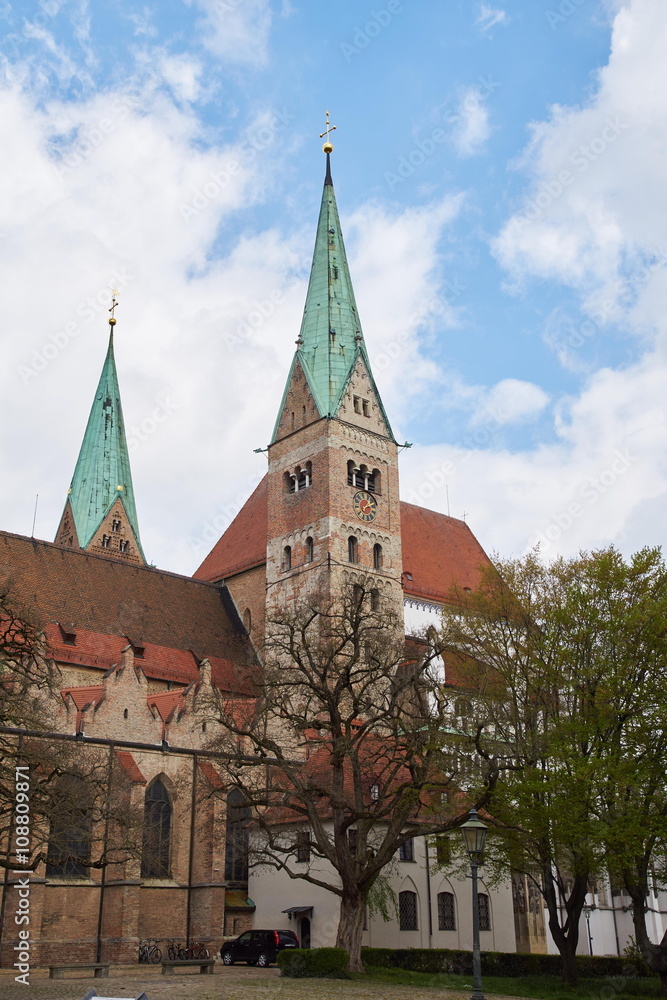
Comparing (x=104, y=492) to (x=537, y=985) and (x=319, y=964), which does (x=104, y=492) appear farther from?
(x=537, y=985)

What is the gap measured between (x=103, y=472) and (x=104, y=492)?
145 cm

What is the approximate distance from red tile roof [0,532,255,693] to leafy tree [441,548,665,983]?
1320 centimetres

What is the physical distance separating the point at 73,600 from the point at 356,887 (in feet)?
73.4

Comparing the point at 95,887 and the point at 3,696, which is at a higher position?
the point at 3,696

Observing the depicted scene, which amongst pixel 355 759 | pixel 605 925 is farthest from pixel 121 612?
pixel 605 925

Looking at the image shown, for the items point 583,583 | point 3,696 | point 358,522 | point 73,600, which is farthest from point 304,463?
point 3,696

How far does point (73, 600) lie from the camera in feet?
144

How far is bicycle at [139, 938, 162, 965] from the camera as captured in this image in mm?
32250

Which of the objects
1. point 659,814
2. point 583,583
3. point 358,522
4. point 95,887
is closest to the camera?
point 659,814

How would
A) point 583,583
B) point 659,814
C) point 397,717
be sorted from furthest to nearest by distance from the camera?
point 583,583 → point 397,717 → point 659,814

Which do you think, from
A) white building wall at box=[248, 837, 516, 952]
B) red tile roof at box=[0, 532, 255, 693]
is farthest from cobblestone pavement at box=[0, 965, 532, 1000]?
red tile roof at box=[0, 532, 255, 693]

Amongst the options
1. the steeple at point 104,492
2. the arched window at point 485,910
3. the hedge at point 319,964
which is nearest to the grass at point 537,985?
the hedge at point 319,964

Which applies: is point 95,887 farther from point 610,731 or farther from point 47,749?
point 610,731

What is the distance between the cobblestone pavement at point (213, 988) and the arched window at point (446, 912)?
11415 millimetres
